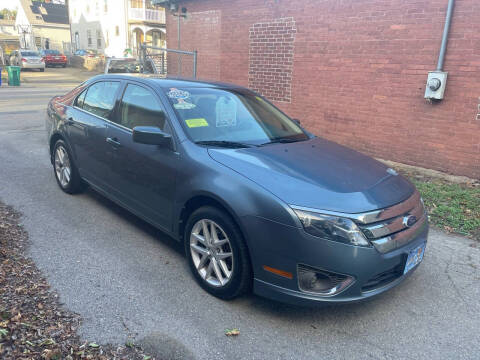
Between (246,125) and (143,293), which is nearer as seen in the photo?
(143,293)

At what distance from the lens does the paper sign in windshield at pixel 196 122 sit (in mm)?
3656

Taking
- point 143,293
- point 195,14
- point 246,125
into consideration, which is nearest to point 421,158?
point 246,125

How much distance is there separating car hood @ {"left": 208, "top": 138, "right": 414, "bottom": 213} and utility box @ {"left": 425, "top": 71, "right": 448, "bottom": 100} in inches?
137

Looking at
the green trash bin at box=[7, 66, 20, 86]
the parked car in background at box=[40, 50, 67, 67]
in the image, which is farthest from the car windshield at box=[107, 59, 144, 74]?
the parked car in background at box=[40, 50, 67, 67]

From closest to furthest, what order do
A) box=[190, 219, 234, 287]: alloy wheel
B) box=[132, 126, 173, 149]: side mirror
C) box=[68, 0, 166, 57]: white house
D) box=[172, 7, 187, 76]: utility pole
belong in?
1. box=[190, 219, 234, 287]: alloy wheel
2. box=[132, 126, 173, 149]: side mirror
3. box=[172, 7, 187, 76]: utility pole
4. box=[68, 0, 166, 57]: white house

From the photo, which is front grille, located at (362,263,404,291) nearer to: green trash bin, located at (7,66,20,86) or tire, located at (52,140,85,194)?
tire, located at (52,140,85,194)

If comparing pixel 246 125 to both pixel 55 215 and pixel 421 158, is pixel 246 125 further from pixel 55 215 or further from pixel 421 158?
pixel 421 158

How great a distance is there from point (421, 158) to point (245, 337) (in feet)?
17.6

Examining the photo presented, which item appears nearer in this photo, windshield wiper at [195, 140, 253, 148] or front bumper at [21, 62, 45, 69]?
windshield wiper at [195, 140, 253, 148]

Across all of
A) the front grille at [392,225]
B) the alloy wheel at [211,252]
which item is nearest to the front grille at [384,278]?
the front grille at [392,225]

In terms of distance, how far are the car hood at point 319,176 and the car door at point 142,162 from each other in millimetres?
541

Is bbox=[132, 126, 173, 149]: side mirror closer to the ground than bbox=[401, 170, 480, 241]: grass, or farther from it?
farther from it

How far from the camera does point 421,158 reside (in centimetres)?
695

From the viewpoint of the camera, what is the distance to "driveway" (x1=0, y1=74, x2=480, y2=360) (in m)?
2.72
